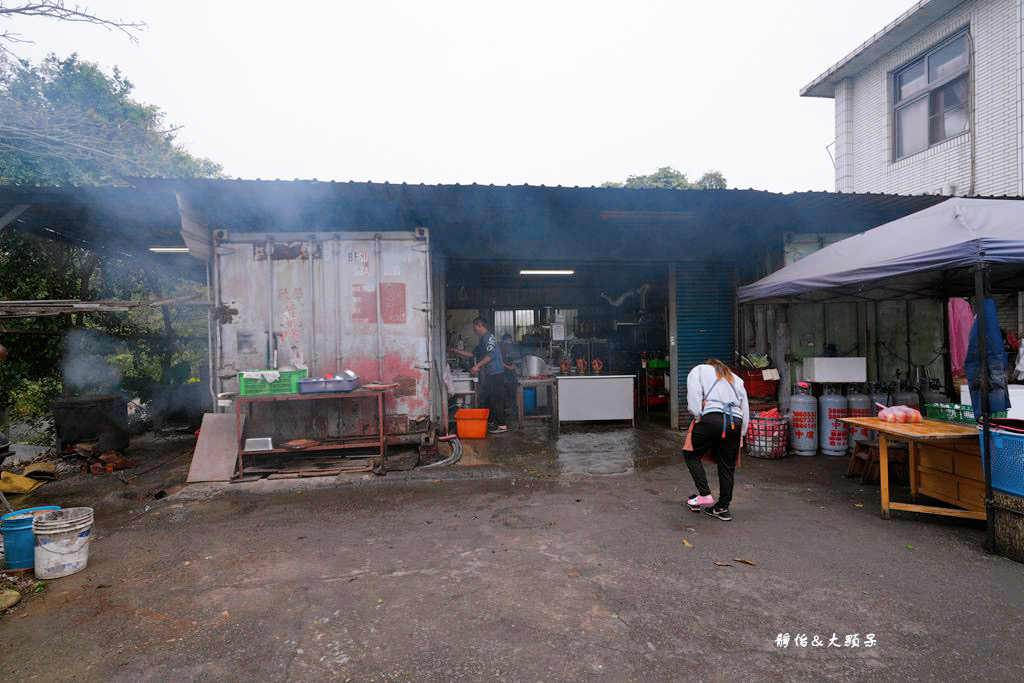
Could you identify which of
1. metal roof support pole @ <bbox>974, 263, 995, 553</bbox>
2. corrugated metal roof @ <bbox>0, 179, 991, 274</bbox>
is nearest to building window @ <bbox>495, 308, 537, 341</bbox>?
corrugated metal roof @ <bbox>0, 179, 991, 274</bbox>

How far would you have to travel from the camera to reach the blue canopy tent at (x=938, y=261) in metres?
4.22

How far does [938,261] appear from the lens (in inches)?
178

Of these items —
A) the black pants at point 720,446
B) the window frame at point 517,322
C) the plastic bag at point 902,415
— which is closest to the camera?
the black pants at point 720,446

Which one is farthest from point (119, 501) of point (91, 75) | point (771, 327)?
point (91, 75)

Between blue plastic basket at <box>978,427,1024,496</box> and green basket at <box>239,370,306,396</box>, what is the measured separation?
7.23 meters

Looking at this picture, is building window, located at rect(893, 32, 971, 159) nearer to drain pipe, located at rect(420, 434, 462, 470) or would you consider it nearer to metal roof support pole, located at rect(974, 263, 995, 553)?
metal roof support pole, located at rect(974, 263, 995, 553)

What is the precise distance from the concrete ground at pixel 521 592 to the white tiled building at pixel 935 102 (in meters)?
7.92

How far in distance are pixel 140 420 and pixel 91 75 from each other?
10072mm

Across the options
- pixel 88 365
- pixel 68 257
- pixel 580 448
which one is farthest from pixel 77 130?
pixel 580 448

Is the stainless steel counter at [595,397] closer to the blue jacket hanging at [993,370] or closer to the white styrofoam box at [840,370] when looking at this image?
the white styrofoam box at [840,370]

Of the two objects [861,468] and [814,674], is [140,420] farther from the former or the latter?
[861,468]

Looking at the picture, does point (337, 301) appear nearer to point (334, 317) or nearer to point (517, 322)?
point (334, 317)

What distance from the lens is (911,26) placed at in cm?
1063

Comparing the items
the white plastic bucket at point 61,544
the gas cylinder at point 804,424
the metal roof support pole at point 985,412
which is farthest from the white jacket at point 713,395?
the white plastic bucket at point 61,544
